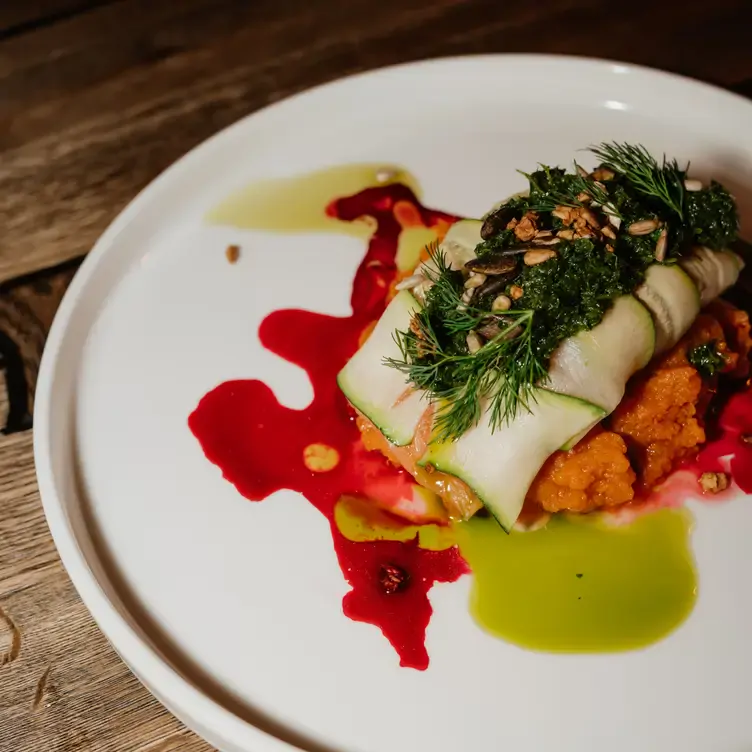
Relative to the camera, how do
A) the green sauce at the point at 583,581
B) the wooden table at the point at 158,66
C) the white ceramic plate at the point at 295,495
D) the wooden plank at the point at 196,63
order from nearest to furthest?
the white ceramic plate at the point at 295,495 → the green sauce at the point at 583,581 → the wooden table at the point at 158,66 → the wooden plank at the point at 196,63

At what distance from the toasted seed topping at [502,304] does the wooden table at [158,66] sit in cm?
153

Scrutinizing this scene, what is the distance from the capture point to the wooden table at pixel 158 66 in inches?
122

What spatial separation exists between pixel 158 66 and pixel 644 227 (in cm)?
244

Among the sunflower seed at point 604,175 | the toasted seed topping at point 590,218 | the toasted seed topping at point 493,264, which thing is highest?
the sunflower seed at point 604,175

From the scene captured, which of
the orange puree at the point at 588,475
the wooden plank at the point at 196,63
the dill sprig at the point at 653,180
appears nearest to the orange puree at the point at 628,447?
the orange puree at the point at 588,475

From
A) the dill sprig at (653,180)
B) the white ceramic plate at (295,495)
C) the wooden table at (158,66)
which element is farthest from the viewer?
the wooden table at (158,66)

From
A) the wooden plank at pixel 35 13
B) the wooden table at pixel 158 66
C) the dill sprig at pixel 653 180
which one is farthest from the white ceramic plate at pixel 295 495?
the wooden plank at pixel 35 13

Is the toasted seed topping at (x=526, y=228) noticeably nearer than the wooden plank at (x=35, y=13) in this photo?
Yes

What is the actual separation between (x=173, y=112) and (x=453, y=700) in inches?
103

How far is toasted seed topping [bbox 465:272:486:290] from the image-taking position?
220 cm

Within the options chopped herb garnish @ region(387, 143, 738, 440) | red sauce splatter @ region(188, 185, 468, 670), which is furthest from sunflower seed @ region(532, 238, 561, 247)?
red sauce splatter @ region(188, 185, 468, 670)

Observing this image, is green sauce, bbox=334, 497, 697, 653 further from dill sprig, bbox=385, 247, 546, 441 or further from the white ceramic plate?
dill sprig, bbox=385, 247, 546, 441

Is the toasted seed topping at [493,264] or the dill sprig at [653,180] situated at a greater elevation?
the dill sprig at [653,180]

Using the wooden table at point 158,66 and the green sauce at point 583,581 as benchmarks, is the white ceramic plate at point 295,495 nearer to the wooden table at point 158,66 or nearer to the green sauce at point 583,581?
the green sauce at point 583,581
